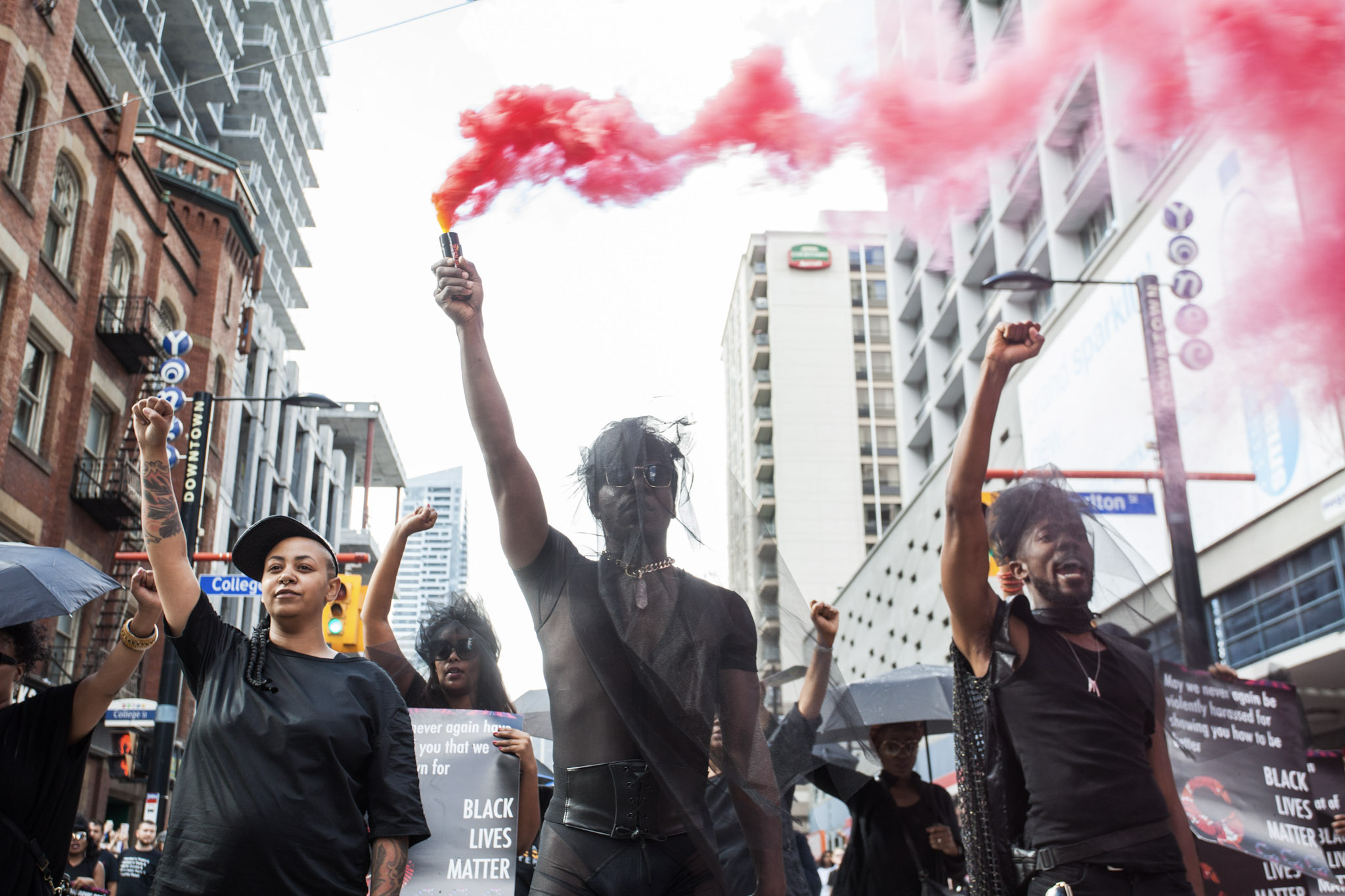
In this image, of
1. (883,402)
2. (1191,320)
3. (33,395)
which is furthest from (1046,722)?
(883,402)

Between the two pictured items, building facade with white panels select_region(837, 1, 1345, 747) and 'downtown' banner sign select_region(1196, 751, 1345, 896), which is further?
building facade with white panels select_region(837, 1, 1345, 747)

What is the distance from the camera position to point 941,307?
3931 centimetres

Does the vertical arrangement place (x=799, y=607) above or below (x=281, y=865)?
above

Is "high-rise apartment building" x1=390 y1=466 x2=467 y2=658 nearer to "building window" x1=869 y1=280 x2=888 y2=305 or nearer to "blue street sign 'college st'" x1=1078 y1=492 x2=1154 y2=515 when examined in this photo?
"blue street sign 'college st'" x1=1078 y1=492 x2=1154 y2=515

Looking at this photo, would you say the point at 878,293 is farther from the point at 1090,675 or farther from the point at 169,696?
the point at 1090,675

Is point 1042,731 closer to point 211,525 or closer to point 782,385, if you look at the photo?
point 211,525

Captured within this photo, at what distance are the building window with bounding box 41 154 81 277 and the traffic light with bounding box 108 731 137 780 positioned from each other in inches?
374

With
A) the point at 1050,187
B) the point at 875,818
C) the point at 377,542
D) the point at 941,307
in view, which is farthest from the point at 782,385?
the point at 875,818

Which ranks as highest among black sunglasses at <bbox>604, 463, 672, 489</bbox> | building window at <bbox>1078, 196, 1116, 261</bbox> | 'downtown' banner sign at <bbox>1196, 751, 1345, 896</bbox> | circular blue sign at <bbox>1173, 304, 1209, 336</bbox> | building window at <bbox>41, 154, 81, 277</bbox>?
building window at <bbox>1078, 196, 1116, 261</bbox>

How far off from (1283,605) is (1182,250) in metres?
5.34

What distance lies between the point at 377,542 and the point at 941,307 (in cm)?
3646

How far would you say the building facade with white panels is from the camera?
30.9 feet

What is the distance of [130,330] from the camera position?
81.1 ft

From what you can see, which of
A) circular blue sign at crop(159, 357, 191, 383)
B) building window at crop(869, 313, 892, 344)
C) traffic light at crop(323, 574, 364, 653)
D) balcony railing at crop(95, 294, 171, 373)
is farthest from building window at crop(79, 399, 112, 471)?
building window at crop(869, 313, 892, 344)
